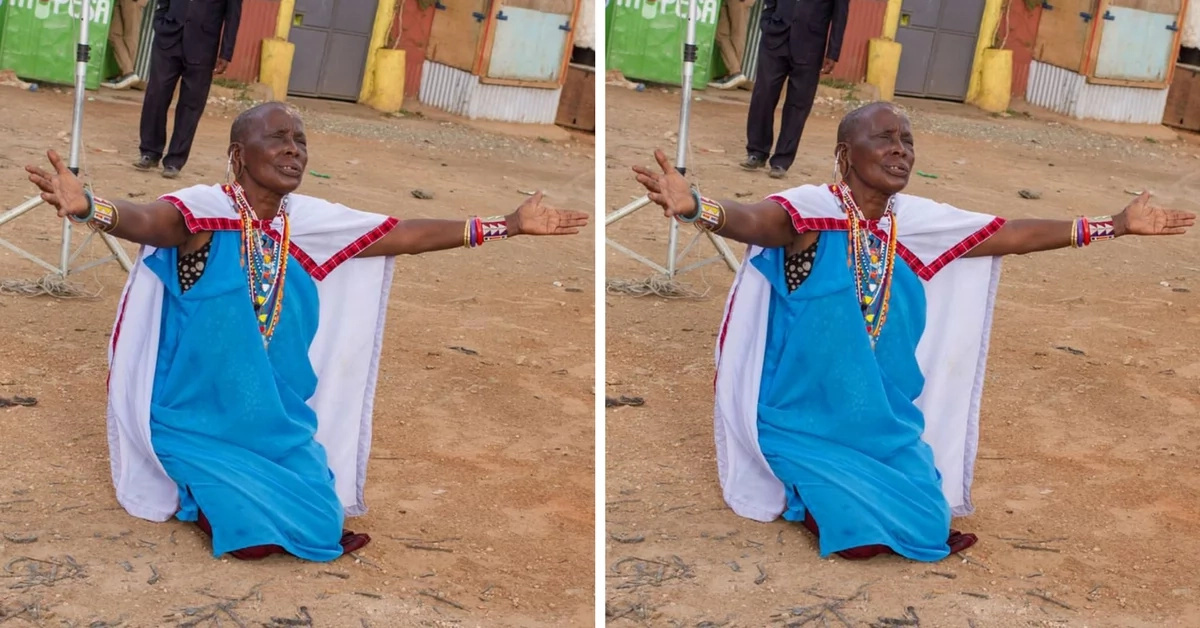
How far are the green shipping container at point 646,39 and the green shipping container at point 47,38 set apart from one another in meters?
3.98

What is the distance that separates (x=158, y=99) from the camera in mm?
8984

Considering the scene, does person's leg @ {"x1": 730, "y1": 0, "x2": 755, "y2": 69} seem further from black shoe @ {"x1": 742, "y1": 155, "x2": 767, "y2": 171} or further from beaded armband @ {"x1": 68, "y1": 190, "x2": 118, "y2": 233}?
beaded armband @ {"x1": 68, "y1": 190, "x2": 118, "y2": 233}

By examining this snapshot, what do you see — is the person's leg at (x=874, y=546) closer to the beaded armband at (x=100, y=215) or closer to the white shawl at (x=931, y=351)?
the white shawl at (x=931, y=351)

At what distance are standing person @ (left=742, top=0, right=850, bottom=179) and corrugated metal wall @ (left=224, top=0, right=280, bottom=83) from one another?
14.0ft

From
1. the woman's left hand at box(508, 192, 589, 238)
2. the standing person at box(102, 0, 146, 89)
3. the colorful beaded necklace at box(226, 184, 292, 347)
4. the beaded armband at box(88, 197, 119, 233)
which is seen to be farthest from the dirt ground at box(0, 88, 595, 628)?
the standing person at box(102, 0, 146, 89)

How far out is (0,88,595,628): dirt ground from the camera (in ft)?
13.1

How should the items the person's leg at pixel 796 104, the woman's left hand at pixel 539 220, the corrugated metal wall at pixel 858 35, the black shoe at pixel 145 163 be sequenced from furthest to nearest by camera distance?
the corrugated metal wall at pixel 858 35, the person's leg at pixel 796 104, the black shoe at pixel 145 163, the woman's left hand at pixel 539 220

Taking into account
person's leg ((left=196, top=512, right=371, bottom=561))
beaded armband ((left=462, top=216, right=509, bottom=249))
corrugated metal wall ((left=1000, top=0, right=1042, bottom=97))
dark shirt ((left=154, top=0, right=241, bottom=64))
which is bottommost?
person's leg ((left=196, top=512, right=371, bottom=561))

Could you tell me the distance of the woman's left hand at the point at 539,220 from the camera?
4.29 m

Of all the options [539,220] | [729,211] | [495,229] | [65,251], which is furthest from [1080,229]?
[65,251]

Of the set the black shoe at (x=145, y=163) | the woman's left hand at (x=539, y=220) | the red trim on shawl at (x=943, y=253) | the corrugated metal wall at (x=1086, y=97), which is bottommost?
the black shoe at (x=145, y=163)

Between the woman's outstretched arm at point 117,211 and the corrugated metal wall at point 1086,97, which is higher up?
the corrugated metal wall at point 1086,97

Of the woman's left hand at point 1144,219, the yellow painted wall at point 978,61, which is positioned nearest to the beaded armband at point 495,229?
the woman's left hand at point 1144,219

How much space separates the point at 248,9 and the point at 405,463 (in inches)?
290
